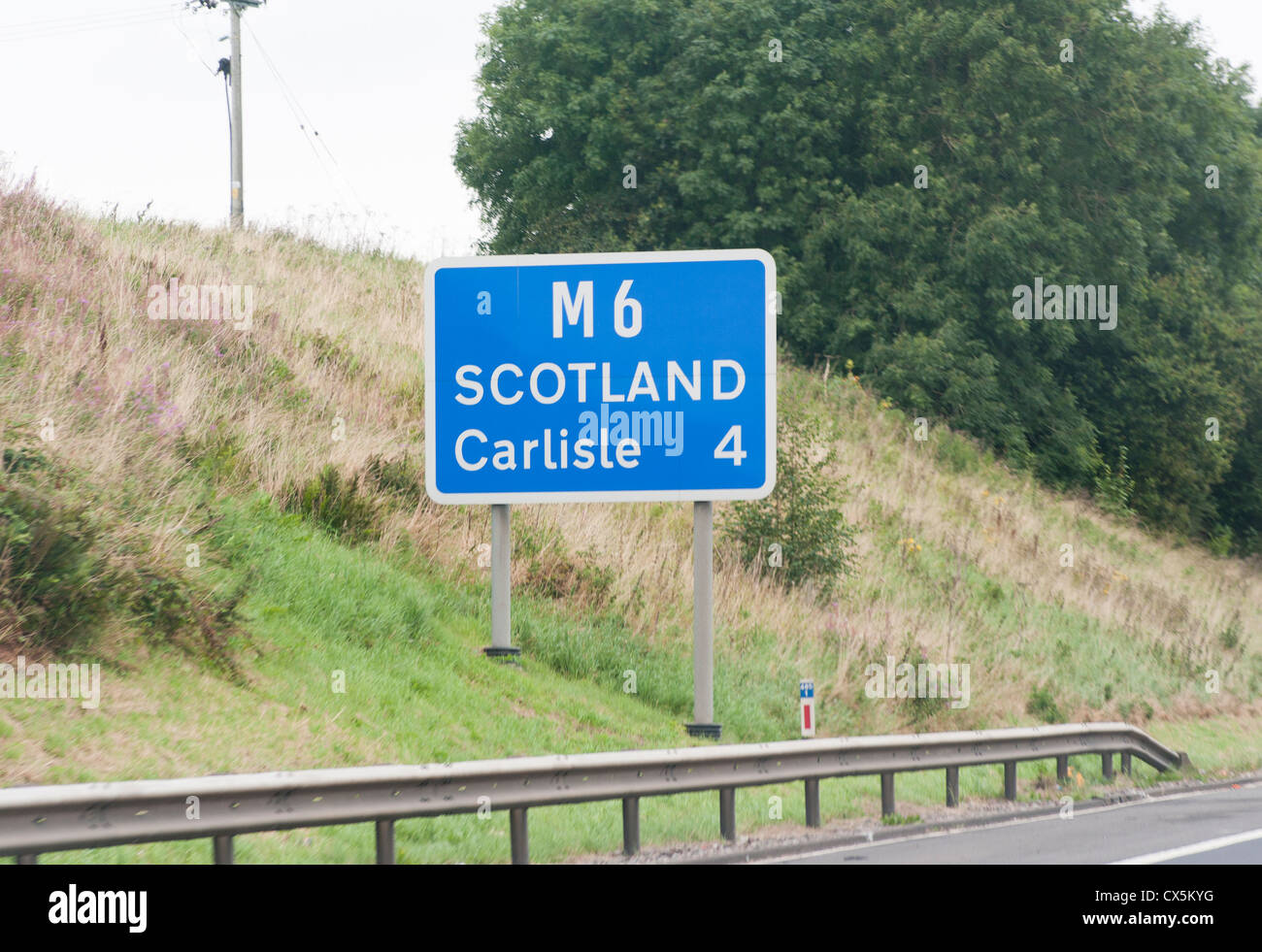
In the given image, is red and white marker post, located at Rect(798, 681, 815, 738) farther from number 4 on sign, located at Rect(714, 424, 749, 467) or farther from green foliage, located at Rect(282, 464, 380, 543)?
green foliage, located at Rect(282, 464, 380, 543)

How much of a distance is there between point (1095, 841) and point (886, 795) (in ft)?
6.48

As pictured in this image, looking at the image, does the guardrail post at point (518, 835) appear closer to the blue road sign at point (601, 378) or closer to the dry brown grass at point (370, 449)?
the dry brown grass at point (370, 449)

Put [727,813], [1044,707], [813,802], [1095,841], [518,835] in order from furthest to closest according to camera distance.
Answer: [1044,707]
[813,802]
[1095,841]
[727,813]
[518,835]

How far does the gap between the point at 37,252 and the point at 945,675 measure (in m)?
12.4

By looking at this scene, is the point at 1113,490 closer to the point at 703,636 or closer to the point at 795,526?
the point at 795,526

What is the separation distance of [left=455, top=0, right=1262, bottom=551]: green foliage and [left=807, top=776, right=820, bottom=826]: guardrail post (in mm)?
22756

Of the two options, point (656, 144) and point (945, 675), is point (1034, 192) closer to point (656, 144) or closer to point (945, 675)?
point (656, 144)

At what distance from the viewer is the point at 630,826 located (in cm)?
1014

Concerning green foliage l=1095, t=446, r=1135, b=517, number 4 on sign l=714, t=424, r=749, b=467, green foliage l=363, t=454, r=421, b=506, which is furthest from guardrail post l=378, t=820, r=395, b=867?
green foliage l=1095, t=446, r=1135, b=517

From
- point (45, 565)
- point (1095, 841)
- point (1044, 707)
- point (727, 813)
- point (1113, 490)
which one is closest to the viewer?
point (727, 813)

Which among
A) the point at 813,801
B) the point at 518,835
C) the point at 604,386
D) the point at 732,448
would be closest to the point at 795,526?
the point at 732,448

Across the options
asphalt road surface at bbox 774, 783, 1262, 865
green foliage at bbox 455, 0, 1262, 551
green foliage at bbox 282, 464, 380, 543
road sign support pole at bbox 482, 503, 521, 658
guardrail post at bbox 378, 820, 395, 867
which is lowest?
asphalt road surface at bbox 774, 783, 1262, 865

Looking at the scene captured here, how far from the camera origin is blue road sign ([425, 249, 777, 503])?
1496 centimetres

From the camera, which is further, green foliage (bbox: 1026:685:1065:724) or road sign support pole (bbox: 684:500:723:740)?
green foliage (bbox: 1026:685:1065:724)
